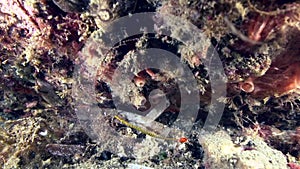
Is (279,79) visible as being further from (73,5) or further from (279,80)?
(73,5)

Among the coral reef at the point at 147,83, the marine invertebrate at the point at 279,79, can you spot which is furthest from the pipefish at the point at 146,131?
the marine invertebrate at the point at 279,79

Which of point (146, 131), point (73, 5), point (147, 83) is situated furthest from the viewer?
point (146, 131)

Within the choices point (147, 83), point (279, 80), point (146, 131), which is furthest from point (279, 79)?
point (146, 131)

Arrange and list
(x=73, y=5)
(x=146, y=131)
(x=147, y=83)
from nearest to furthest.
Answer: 1. (x=73, y=5)
2. (x=147, y=83)
3. (x=146, y=131)

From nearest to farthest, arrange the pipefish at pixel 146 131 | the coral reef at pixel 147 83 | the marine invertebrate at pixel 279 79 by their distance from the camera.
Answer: the coral reef at pixel 147 83 → the marine invertebrate at pixel 279 79 → the pipefish at pixel 146 131

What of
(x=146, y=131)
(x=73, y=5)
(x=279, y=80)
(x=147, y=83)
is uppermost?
(x=73, y=5)

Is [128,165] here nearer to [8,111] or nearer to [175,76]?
[175,76]

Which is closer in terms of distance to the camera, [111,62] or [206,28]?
[206,28]

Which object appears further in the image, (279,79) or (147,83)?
(147,83)

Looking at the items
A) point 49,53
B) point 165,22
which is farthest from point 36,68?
point 165,22

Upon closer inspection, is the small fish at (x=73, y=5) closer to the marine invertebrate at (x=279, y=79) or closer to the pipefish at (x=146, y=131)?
the pipefish at (x=146, y=131)

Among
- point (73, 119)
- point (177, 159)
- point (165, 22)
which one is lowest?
point (177, 159)
